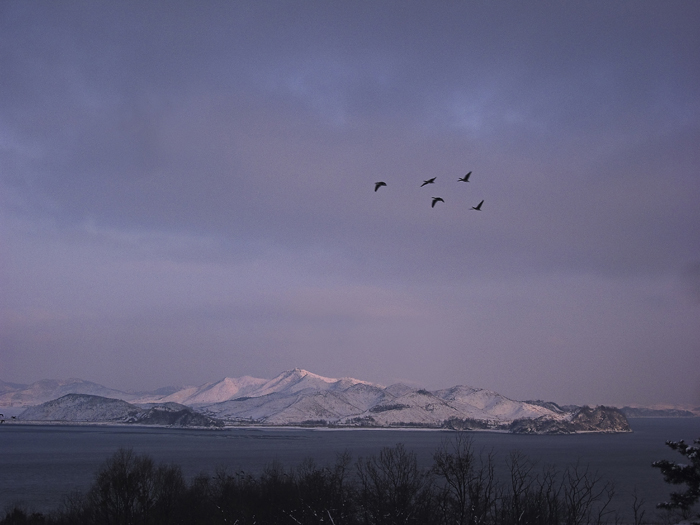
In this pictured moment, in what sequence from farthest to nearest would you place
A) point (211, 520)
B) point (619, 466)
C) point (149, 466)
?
point (619, 466) < point (149, 466) < point (211, 520)

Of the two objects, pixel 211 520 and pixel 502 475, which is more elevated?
pixel 211 520

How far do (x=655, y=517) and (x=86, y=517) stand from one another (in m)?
48.0

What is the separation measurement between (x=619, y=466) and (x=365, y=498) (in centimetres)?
9490

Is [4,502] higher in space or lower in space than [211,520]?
lower

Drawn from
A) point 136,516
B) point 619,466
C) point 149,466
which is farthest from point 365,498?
point 619,466

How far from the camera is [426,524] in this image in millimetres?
28172

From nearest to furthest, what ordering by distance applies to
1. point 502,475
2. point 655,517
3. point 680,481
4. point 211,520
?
point 680,481
point 211,520
point 655,517
point 502,475

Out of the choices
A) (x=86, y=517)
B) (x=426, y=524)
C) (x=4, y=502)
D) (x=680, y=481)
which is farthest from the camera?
(x=4, y=502)

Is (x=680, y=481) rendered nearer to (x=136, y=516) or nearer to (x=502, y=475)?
(x=136, y=516)

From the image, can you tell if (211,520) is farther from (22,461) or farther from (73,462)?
(22,461)

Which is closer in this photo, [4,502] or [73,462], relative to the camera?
[4,502]

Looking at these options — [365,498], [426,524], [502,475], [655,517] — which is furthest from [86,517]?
[502,475]

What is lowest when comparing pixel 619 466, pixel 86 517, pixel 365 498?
pixel 619 466

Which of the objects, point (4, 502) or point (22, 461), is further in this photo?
point (22, 461)
